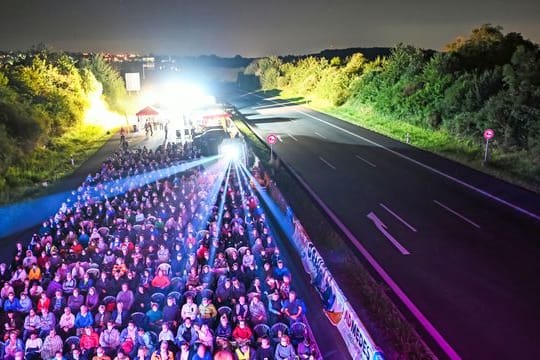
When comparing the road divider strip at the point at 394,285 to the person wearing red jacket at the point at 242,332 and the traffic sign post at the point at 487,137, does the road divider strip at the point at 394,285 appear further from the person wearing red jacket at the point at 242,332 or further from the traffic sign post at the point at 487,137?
the traffic sign post at the point at 487,137

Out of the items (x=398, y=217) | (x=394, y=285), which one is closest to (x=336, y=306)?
(x=394, y=285)

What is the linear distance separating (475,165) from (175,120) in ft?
91.5

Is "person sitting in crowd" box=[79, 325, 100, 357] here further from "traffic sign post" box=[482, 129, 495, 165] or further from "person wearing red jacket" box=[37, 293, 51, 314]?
"traffic sign post" box=[482, 129, 495, 165]

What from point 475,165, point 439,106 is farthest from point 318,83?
point 475,165

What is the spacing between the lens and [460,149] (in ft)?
85.7

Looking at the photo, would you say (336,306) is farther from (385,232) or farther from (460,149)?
(460,149)

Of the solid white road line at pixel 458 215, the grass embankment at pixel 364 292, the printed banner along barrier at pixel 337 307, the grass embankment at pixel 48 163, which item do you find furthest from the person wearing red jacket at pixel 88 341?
the grass embankment at pixel 48 163

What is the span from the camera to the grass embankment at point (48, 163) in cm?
2125

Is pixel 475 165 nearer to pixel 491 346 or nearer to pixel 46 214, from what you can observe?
pixel 491 346

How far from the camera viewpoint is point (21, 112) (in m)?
27.8

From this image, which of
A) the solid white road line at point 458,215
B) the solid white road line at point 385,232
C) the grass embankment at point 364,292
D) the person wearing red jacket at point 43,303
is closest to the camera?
the grass embankment at point 364,292

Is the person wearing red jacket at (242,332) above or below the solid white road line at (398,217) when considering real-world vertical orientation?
above

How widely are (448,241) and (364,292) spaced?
14.4ft

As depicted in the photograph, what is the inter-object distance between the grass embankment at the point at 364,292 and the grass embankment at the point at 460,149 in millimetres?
9794
